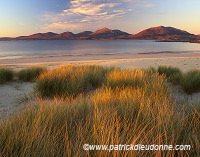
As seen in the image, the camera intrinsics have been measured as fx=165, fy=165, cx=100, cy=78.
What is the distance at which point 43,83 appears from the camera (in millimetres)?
4785

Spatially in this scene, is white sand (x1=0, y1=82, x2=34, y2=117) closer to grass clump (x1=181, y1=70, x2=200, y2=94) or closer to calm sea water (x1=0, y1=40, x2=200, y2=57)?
grass clump (x1=181, y1=70, x2=200, y2=94)

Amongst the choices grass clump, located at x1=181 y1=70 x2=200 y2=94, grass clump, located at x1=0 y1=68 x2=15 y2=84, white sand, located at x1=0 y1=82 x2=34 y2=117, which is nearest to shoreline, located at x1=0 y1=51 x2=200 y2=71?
grass clump, located at x1=181 y1=70 x2=200 y2=94

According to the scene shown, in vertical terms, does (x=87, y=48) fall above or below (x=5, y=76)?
above

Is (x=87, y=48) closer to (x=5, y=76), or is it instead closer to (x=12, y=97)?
(x=5, y=76)

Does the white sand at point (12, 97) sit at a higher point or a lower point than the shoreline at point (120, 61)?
lower

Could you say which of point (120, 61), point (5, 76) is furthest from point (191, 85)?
point (120, 61)

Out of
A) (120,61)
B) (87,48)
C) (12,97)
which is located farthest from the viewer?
(87,48)

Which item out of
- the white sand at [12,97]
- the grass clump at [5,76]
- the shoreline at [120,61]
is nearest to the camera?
the white sand at [12,97]

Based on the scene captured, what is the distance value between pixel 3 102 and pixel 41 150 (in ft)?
11.8

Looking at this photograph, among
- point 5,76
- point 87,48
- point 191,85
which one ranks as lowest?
point 191,85

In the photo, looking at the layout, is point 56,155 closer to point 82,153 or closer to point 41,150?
point 41,150

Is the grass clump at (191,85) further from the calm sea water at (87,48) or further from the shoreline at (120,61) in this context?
the calm sea water at (87,48)

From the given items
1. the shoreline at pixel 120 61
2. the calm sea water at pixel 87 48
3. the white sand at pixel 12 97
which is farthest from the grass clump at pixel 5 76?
the calm sea water at pixel 87 48

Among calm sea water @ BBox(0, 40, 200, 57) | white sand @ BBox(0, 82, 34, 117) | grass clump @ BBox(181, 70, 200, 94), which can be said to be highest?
calm sea water @ BBox(0, 40, 200, 57)
